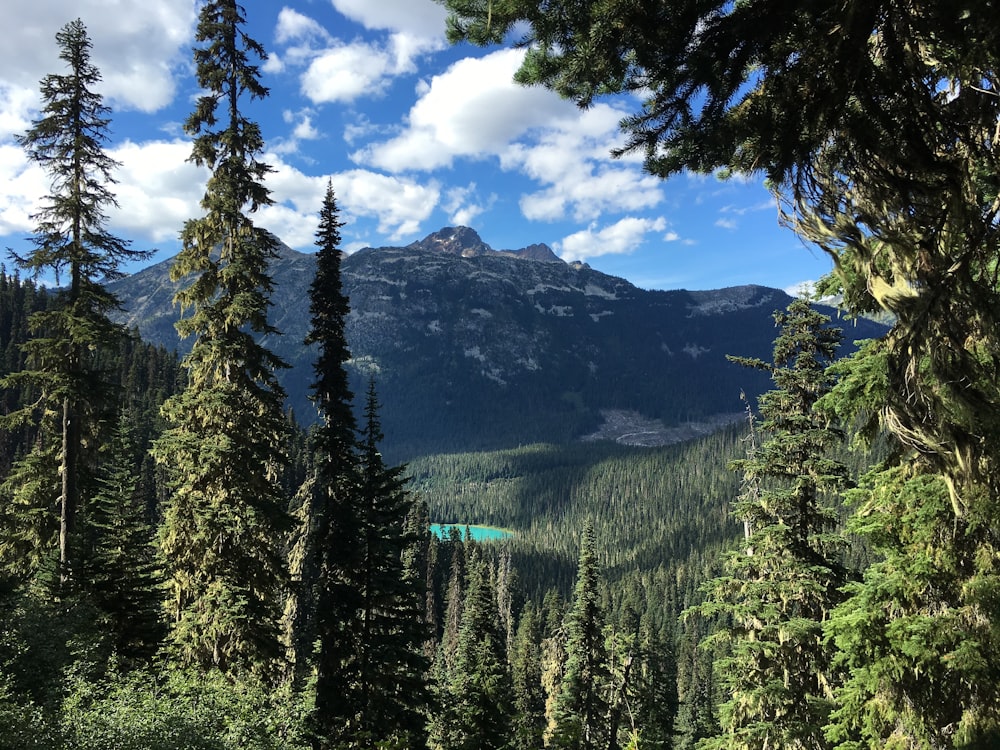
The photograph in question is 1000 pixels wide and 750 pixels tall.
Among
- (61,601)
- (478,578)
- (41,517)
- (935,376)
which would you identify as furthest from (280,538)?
(478,578)

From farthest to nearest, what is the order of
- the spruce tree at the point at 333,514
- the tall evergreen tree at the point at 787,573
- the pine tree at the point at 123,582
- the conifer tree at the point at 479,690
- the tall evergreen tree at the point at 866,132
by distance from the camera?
the conifer tree at the point at 479,690 < the pine tree at the point at 123,582 < the spruce tree at the point at 333,514 < the tall evergreen tree at the point at 787,573 < the tall evergreen tree at the point at 866,132

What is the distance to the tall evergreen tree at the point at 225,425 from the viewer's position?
13.6 metres

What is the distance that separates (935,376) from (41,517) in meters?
22.1

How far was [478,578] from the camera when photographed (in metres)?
31.4

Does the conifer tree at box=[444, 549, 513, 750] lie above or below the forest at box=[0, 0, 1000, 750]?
below

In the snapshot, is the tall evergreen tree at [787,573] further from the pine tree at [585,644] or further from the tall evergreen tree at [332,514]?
the pine tree at [585,644]

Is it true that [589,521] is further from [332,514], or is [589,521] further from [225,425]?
[225,425]

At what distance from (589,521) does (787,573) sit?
16.1 meters

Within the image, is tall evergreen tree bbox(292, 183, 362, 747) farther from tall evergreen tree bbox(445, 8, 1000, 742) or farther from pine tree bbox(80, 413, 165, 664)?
tall evergreen tree bbox(445, 8, 1000, 742)

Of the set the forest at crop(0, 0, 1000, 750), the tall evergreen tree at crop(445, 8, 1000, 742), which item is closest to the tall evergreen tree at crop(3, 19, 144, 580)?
the forest at crop(0, 0, 1000, 750)

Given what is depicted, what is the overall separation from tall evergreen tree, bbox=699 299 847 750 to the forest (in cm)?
8

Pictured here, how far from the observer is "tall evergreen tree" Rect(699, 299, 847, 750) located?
13.1 metres

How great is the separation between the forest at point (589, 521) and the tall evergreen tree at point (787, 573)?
83 mm

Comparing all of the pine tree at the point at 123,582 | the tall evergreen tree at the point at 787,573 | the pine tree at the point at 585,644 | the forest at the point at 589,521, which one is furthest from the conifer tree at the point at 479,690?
the pine tree at the point at 123,582
